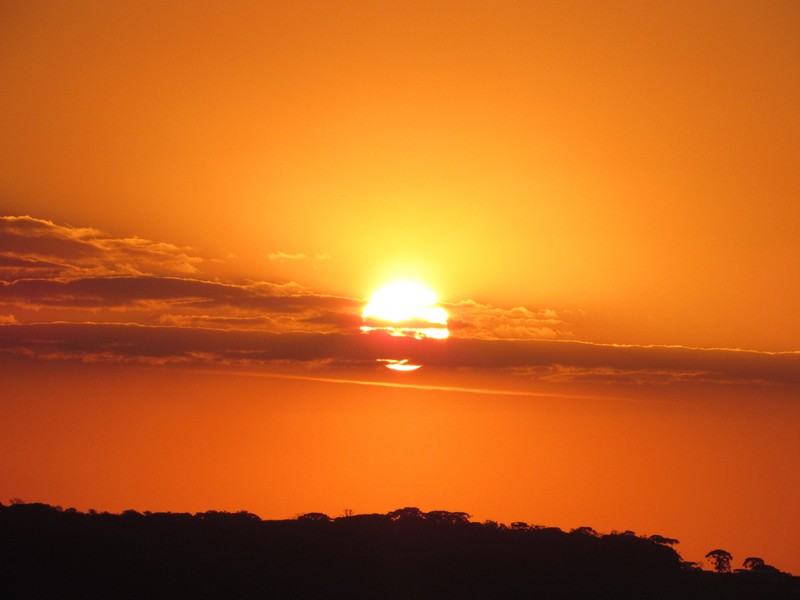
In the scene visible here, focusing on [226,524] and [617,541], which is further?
[617,541]

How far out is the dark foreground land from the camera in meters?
108

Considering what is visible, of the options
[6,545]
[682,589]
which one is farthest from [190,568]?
[682,589]

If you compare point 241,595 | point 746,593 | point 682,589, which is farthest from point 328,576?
point 746,593

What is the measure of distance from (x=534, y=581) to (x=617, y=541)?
Answer: 23.0 meters

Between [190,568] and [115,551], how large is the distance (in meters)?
8.71

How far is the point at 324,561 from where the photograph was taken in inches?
4594

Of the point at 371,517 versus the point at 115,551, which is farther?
the point at 371,517

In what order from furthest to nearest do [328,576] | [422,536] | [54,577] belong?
1. [422,536]
2. [328,576]
3. [54,577]

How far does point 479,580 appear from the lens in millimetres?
115250

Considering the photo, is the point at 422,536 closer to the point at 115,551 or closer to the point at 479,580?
the point at 479,580

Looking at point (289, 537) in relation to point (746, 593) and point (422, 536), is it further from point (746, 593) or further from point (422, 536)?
point (746, 593)

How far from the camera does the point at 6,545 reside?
111750 millimetres

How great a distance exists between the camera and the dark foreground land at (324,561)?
4250 inches

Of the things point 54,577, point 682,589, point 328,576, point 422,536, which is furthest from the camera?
point 422,536
